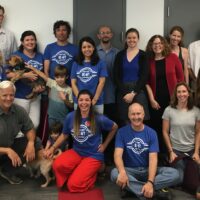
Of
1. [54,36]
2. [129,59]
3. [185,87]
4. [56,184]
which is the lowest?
[56,184]

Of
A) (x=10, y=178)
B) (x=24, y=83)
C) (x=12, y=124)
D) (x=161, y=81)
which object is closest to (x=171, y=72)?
(x=161, y=81)

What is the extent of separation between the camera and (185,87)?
348 cm

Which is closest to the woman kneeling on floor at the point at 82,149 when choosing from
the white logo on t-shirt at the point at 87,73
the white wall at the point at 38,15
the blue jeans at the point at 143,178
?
the blue jeans at the point at 143,178

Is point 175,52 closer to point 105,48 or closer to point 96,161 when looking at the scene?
point 105,48

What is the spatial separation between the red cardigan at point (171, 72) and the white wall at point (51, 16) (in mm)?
630

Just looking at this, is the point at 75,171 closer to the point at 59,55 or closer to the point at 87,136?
the point at 87,136

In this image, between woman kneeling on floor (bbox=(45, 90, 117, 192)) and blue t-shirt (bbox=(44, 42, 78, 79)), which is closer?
woman kneeling on floor (bbox=(45, 90, 117, 192))

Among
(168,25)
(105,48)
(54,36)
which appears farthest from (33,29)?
(168,25)

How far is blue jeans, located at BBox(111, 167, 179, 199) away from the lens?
9.92 ft

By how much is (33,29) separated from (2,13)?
0.43 m

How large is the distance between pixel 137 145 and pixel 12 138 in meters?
1.26

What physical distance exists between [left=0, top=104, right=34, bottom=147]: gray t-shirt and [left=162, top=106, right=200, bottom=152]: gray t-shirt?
1.47 m

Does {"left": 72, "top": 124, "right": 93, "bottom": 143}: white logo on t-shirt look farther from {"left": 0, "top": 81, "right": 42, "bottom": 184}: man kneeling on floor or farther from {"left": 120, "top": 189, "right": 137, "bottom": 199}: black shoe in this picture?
{"left": 120, "top": 189, "right": 137, "bottom": 199}: black shoe

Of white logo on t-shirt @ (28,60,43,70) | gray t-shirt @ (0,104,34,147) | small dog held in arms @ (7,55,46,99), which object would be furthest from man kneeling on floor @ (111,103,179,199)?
white logo on t-shirt @ (28,60,43,70)
